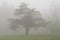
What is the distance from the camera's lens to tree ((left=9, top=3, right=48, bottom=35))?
91cm

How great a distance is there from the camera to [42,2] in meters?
0.90

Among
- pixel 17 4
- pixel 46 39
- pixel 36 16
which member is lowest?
pixel 46 39

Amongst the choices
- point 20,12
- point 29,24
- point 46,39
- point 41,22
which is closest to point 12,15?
point 20,12

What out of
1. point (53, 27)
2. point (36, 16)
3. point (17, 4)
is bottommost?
point (53, 27)

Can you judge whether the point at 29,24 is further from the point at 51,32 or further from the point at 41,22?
the point at 51,32

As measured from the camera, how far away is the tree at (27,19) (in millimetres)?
907

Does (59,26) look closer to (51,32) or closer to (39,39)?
(51,32)

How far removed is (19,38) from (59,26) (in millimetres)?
405

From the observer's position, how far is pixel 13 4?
2.93ft

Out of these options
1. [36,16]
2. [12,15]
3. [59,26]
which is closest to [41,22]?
[36,16]

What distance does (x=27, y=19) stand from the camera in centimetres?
93

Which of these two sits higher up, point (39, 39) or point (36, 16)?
point (36, 16)

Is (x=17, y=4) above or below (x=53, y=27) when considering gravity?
above

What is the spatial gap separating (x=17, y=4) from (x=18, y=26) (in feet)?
0.68
